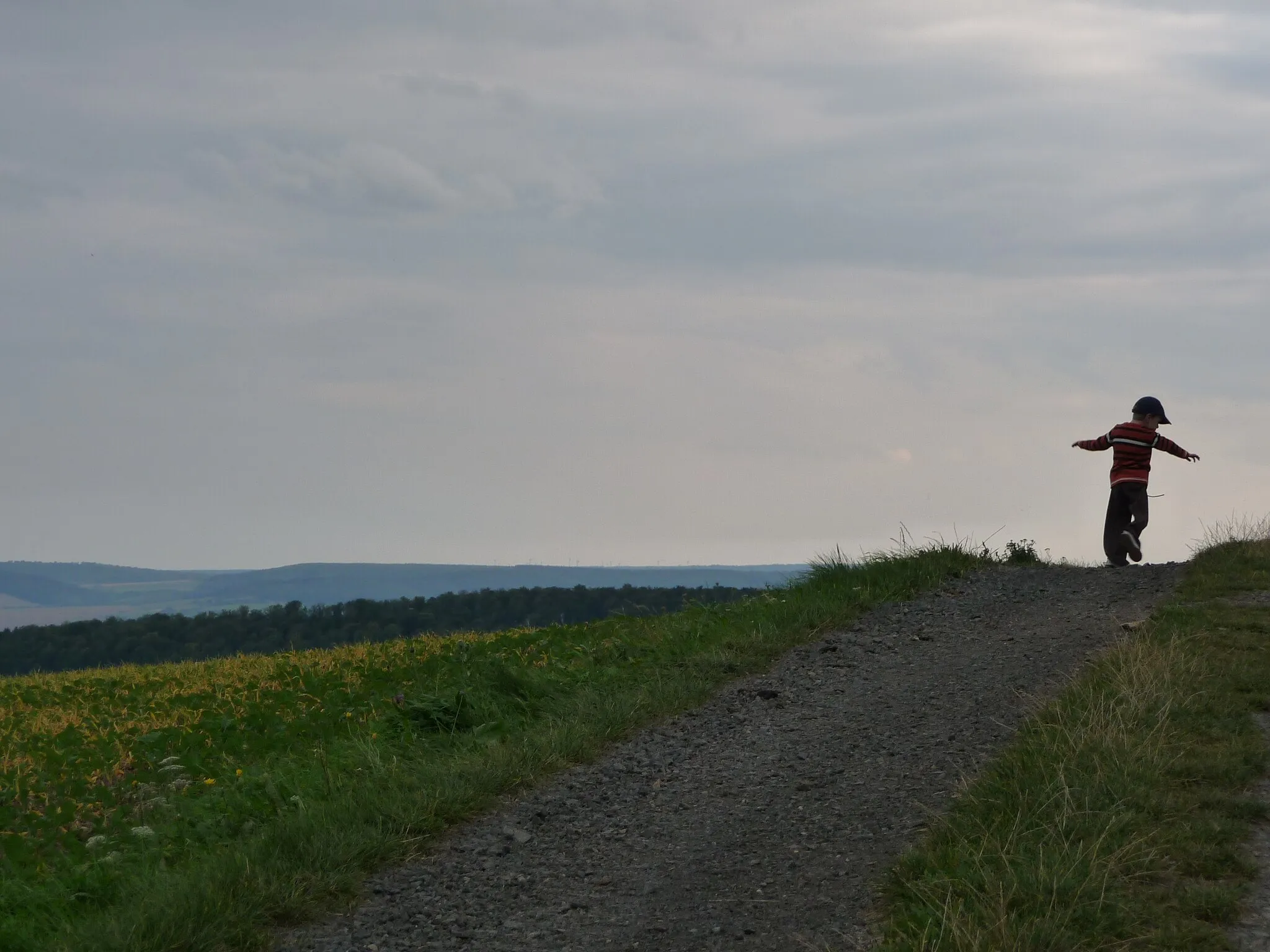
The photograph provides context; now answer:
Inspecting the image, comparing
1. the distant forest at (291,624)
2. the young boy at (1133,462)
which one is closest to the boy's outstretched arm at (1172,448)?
the young boy at (1133,462)

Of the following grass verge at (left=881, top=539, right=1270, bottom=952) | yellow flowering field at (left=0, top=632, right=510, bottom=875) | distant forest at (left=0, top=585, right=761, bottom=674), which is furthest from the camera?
distant forest at (left=0, top=585, right=761, bottom=674)

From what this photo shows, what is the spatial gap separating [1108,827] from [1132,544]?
36.0 feet

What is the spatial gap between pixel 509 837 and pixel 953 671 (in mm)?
4504

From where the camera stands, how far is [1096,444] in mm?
15547

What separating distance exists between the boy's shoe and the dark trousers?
42 millimetres

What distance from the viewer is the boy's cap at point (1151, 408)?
50.9 ft

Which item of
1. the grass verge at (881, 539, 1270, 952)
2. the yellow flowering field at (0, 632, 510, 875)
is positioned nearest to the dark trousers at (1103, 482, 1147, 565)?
the grass verge at (881, 539, 1270, 952)

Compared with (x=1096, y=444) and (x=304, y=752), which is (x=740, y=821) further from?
(x=1096, y=444)

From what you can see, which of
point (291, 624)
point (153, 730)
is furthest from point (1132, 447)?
point (291, 624)

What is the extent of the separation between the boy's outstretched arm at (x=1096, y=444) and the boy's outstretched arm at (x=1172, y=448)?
0.59 metres

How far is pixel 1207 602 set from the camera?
11.3 metres

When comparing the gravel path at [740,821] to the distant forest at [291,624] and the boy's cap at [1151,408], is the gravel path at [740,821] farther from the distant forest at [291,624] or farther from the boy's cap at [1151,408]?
the distant forest at [291,624]

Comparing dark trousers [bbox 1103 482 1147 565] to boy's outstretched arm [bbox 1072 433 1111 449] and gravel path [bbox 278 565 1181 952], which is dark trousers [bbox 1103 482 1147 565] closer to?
boy's outstretched arm [bbox 1072 433 1111 449]

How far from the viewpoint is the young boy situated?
15383mm
